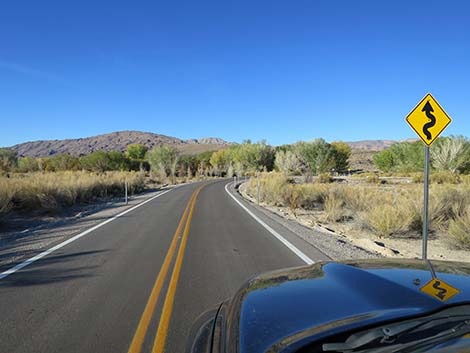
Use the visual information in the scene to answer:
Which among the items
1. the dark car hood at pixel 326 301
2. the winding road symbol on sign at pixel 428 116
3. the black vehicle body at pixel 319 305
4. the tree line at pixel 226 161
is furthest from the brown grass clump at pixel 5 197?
the winding road symbol on sign at pixel 428 116

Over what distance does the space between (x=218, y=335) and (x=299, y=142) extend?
2365 inches

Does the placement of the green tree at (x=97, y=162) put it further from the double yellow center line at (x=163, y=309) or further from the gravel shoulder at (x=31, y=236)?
the double yellow center line at (x=163, y=309)

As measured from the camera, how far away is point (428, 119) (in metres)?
8.12

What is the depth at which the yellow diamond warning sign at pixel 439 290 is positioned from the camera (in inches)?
92.7

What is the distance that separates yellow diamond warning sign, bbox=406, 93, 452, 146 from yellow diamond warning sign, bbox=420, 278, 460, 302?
6.23 meters

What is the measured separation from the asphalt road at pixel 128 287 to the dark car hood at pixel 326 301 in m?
1.55

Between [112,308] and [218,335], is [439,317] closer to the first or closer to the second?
[218,335]

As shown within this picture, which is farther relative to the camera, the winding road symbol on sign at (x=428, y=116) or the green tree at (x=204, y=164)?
the green tree at (x=204, y=164)

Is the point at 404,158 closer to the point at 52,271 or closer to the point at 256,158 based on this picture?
the point at 256,158

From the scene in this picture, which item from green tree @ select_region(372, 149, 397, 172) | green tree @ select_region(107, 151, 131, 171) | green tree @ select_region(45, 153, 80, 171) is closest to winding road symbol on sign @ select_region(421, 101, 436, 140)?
green tree @ select_region(45, 153, 80, 171)

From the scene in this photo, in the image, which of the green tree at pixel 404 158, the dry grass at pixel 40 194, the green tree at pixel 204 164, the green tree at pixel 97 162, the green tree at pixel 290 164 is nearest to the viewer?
the dry grass at pixel 40 194

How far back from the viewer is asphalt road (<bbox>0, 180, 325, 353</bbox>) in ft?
13.1

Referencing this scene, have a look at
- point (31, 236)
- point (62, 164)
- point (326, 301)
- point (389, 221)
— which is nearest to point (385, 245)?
point (389, 221)

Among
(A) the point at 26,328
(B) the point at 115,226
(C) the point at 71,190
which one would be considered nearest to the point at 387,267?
(A) the point at 26,328
